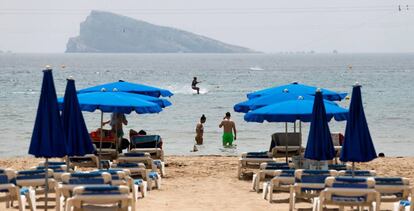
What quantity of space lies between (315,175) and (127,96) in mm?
5204

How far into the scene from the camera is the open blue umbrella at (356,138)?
1222 cm

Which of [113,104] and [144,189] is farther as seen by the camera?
[113,104]

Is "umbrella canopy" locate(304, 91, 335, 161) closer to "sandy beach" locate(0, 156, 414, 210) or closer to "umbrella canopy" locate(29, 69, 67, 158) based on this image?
"sandy beach" locate(0, 156, 414, 210)

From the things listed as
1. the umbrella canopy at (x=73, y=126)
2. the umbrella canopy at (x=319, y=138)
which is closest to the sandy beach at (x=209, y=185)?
the umbrella canopy at (x=319, y=138)

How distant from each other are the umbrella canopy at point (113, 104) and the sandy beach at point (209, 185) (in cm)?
141

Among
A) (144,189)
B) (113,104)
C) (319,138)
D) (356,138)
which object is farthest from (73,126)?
(356,138)

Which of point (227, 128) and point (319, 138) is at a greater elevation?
point (319, 138)

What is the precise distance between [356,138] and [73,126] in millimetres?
3831

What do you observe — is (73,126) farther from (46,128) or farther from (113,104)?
(113,104)

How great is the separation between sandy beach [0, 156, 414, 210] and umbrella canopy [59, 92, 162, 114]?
1.41 meters

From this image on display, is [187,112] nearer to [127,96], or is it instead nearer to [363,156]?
[127,96]

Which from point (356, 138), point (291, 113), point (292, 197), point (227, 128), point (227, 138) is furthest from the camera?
point (227, 138)

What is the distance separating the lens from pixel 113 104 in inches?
619

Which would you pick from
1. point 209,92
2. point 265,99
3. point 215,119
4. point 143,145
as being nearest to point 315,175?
point 265,99
